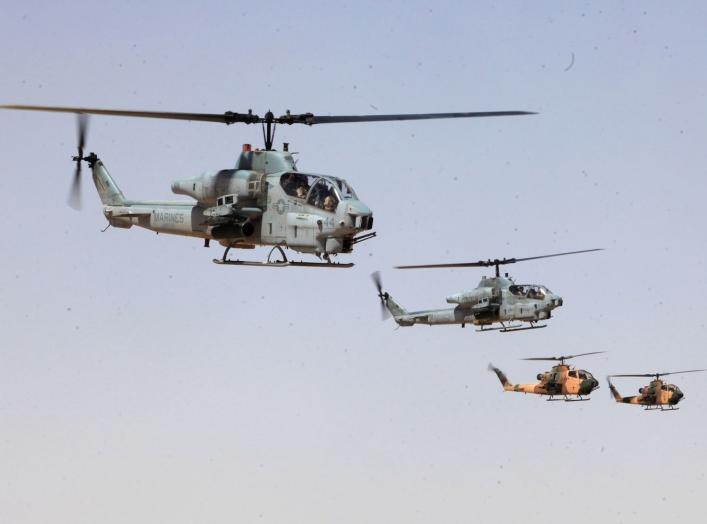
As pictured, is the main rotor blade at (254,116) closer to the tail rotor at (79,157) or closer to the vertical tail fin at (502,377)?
the tail rotor at (79,157)

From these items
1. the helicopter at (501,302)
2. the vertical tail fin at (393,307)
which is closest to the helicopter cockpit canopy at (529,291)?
the helicopter at (501,302)

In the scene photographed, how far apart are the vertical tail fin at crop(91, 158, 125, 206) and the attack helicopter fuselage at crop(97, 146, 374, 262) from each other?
10.6 ft

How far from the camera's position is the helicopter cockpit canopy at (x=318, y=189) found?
123 feet

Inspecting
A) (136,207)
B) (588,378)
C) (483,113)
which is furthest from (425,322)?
(483,113)

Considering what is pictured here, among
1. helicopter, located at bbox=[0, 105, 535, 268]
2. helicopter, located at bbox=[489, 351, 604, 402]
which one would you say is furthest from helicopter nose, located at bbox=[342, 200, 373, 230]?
helicopter, located at bbox=[489, 351, 604, 402]

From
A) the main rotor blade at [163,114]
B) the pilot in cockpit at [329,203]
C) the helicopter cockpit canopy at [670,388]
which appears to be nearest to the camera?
the main rotor blade at [163,114]

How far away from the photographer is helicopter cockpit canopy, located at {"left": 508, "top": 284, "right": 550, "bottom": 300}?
192 ft

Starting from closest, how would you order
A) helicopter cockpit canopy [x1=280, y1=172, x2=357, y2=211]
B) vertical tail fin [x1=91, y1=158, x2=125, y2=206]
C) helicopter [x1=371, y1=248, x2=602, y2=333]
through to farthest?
helicopter cockpit canopy [x1=280, y1=172, x2=357, y2=211] → vertical tail fin [x1=91, y1=158, x2=125, y2=206] → helicopter [x1=371, y1=248, x2=602, y2=333]

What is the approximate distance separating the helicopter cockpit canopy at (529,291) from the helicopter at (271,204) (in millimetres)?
22069

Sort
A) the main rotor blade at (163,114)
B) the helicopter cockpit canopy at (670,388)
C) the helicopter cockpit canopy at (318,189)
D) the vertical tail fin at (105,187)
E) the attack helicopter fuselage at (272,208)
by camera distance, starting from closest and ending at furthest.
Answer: the main rotor blade at (163,114) → the attack helicopter fuselage at (272,208) → the helicopter cockpit canopy at (318,189) → the vertical tail fin at (105,187) → the helicopter cockpit canopy at (670,388)

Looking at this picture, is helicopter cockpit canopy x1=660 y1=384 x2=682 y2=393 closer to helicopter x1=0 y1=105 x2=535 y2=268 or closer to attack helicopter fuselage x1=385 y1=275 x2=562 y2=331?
attack helicopter fuselage x1=385 y1=275 x2=562 y2=331

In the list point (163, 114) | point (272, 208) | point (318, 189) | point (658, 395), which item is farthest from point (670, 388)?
point (163, 114)

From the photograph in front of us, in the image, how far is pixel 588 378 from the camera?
217 feet

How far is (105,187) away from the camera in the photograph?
4219cm
